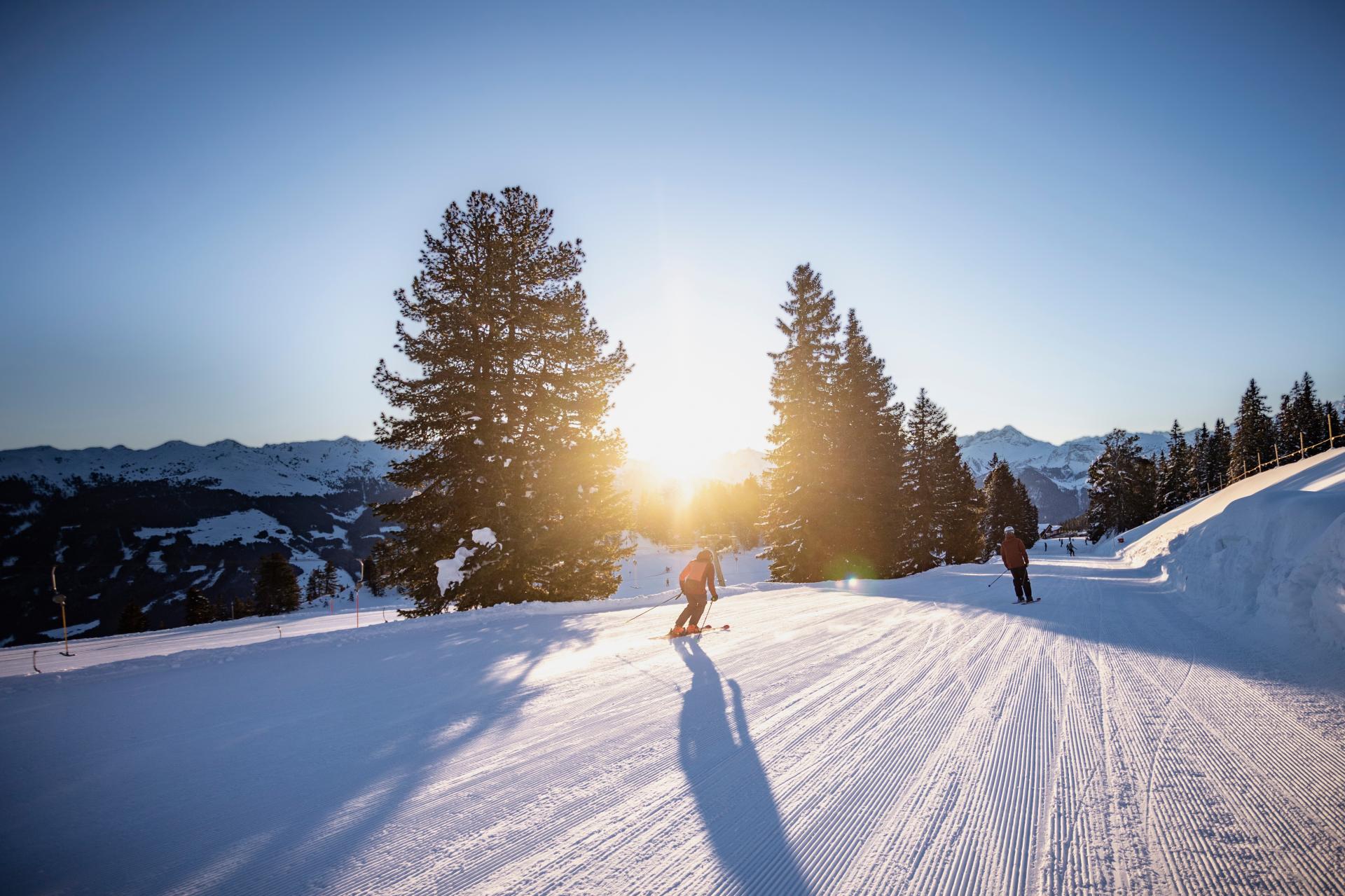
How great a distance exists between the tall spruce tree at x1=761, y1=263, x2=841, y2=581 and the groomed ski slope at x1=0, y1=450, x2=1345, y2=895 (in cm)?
1491

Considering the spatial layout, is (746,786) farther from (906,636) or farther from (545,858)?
(906,636)

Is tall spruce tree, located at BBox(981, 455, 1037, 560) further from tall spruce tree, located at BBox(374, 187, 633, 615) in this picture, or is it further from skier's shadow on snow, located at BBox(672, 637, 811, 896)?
skier's shadow on snow, located at BBox(672, 637, 811, 896)

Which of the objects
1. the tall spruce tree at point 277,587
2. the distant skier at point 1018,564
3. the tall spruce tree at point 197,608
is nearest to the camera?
the distant skier at point 1018,564

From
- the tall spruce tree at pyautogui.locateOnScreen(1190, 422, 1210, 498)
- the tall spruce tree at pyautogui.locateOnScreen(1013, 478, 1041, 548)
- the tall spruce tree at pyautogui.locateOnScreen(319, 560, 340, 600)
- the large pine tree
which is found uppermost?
the tall spruce tree at pyautogui.locateOnScreen(1190, 422, 1210, 498)

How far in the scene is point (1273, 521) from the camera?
404 inches

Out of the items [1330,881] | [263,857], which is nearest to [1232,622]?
[1330,881]

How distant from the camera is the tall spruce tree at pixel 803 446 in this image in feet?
74.5

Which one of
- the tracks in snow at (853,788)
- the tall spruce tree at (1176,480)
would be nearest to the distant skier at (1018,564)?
the tracks in snow at (853,788)

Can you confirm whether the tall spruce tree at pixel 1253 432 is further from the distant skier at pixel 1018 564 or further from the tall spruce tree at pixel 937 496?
the distant skier at pixel 1018 564

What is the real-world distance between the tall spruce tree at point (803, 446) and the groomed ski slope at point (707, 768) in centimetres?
1491

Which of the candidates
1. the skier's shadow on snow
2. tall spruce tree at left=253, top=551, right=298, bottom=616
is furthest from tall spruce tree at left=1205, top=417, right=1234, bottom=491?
tall spruce tree at left=253, top=551, right=298, bottom=616

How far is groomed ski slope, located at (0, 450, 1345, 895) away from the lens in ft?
8.82

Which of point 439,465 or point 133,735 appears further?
point 439,465

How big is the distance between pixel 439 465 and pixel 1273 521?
1837 centimetres
